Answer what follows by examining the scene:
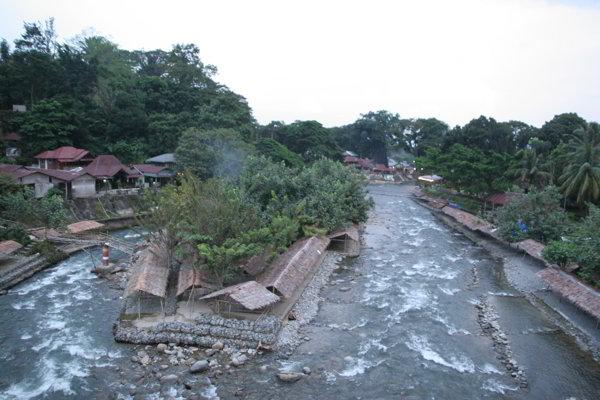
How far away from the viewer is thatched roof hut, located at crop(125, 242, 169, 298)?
16469 mm

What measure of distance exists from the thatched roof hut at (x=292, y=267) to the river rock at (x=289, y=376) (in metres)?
4.30

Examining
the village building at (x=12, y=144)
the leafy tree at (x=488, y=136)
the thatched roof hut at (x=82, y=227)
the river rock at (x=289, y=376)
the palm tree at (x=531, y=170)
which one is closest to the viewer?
the river rock at (x=289, y=376)

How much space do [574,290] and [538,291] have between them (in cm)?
293

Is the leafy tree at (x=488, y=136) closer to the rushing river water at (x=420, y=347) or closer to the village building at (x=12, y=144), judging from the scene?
the rushing river water at (x=420, y=347)

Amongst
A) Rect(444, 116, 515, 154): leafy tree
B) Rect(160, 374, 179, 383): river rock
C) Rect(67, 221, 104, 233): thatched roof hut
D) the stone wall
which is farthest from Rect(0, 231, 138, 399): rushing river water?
Rect(444, 116, 515, 154): leafy tree

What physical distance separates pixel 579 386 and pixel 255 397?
34.3 ft

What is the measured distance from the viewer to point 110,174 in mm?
36656

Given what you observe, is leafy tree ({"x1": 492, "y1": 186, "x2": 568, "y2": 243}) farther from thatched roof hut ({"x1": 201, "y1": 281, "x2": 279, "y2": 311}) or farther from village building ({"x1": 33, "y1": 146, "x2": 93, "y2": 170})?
village building ({"x1": 33, "y1": 146, "x2": 93, "y2": 170})

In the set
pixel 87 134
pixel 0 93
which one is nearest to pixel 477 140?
pixel 87 134

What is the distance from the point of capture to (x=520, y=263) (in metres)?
25.5

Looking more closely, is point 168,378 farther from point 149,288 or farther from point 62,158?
point 62,158

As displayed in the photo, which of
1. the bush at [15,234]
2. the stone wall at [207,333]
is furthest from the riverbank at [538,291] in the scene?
the bush at [15,234]

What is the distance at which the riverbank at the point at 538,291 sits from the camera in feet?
52.9

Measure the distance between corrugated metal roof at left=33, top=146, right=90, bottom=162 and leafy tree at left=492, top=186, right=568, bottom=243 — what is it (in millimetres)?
37342
